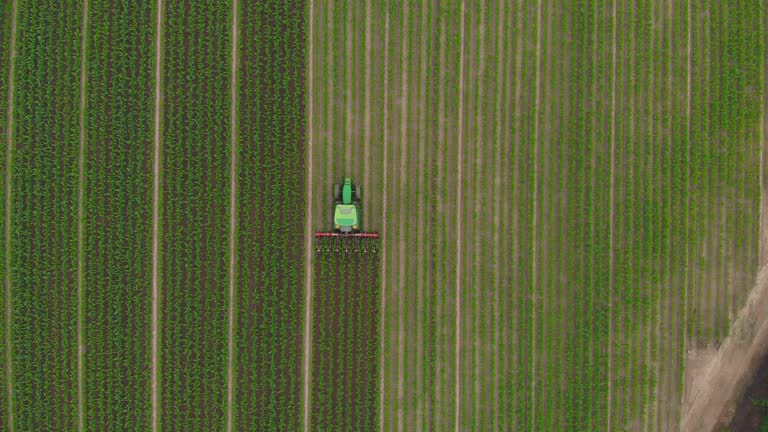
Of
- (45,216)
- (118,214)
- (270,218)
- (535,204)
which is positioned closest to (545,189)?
(535,204)

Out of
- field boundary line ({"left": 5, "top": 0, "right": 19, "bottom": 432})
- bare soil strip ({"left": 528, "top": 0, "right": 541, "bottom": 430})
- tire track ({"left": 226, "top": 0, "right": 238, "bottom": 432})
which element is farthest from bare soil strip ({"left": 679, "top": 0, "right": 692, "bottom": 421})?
field boundary line ({"left": 5, "top": 0, "right": 19, "bottom": 432})

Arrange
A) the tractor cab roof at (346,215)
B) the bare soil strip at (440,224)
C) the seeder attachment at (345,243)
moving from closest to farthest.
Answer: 1. the tractor cab roof at (346,215)
2. the seeder attachment at (345,243)
3. the bare soil strip at (440,224)

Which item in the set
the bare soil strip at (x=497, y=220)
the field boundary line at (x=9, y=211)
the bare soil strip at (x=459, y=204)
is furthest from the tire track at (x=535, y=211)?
the field boundary line at (x=9, y=211)

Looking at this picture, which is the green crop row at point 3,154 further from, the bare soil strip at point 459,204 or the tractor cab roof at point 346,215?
the bare soil strip at point 459,204

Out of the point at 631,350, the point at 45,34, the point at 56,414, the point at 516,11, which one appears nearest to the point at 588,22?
the point at 516,11

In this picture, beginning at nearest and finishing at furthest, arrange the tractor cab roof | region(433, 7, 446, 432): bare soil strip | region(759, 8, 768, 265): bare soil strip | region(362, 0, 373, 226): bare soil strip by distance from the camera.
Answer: the tractor cab roof, region(433, 7, 446, 432): bare soil strip, region(362, 0, 373, 226): bare soil strip, region(759, 8, 768, 265): bare soil strip

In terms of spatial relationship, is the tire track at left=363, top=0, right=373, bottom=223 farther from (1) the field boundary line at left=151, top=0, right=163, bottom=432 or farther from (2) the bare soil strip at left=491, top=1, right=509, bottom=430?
(1) the field boundary line at left=151, top=0, right=163, bottom=432
